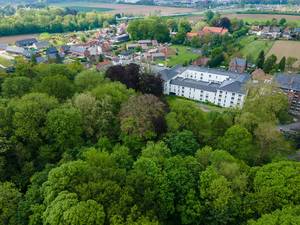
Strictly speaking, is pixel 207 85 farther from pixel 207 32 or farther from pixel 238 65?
pixel 207 32

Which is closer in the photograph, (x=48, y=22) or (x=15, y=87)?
(x=15, y=87)

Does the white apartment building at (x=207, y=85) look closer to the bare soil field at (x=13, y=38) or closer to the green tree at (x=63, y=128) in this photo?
the green tree at (x=63, y=128)

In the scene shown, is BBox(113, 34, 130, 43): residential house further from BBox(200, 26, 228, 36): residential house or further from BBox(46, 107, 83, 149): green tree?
BBox(46, 107, 83, 149): green tree

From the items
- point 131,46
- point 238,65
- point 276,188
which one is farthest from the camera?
point 131,46

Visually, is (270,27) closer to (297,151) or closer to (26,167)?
(297,151)

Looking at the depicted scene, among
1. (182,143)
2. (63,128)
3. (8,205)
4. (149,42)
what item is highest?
(63,128)

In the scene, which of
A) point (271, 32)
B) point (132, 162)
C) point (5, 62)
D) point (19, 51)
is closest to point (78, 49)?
point (19, 51)

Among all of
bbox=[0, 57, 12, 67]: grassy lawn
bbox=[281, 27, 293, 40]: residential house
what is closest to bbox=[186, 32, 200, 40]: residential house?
bbox=[281, 27, 293, 40]: residential house
